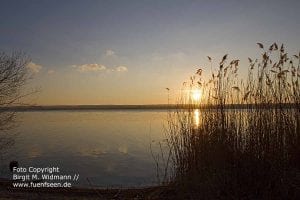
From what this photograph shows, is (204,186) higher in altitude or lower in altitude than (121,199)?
higher

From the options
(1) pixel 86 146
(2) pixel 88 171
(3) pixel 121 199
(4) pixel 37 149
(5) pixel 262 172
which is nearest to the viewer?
(5) pixel 262 172

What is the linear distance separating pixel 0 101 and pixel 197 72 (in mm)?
7754

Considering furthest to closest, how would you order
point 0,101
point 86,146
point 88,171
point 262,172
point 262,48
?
point 86,146, point 0,101, point 88,171, point 262,48, point 262,172

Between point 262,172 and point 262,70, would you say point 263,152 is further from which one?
point 262,70

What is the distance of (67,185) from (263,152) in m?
5.18

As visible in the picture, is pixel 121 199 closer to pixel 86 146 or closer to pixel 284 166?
pixel 284 166

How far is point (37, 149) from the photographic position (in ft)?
48.1

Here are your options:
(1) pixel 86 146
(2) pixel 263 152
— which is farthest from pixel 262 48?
(1) pixel 86 146

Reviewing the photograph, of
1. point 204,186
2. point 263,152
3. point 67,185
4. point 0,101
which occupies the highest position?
point 0,101

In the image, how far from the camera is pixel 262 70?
18.3ft

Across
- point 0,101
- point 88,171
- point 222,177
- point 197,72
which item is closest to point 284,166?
point 222,177

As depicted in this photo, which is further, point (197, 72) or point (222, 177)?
point (197, 72)

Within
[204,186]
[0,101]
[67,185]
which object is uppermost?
[0,101]

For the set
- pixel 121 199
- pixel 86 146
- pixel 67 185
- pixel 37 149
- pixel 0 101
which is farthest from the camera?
pixel 86 146
